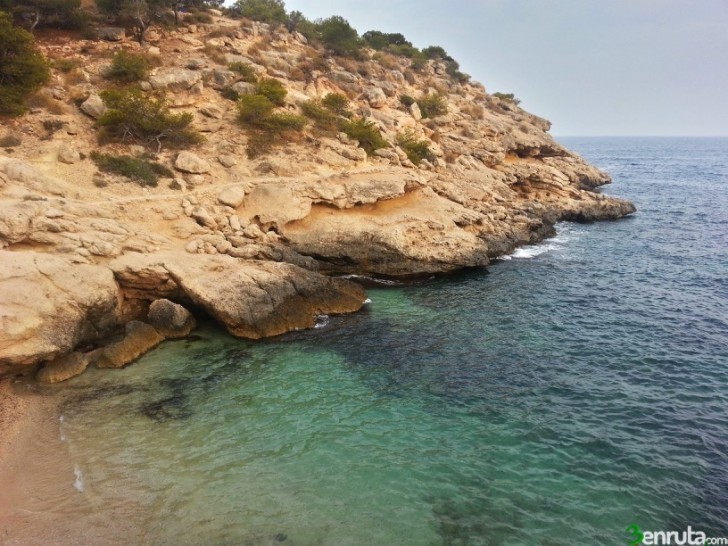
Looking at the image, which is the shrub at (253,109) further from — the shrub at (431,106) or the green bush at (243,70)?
the shrub at (431,106)

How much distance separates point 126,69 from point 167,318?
74.9ft

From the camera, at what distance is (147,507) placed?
35.7 ft

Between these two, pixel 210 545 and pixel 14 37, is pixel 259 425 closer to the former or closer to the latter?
pixel 210 545

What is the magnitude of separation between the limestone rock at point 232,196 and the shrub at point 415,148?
16361mm

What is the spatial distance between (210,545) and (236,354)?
9.23m

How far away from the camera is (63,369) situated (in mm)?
16406

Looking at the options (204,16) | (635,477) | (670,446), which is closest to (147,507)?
(635,477)

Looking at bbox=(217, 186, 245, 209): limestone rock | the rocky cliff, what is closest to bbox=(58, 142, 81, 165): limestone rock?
the rocky cliff

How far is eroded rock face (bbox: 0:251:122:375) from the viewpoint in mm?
15297

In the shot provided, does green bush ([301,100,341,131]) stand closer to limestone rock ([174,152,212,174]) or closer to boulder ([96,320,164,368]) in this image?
limestone rock ([174,152,212,174])

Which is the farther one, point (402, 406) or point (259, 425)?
point (402, 406)

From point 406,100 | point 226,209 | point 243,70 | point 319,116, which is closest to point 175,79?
point 243,70

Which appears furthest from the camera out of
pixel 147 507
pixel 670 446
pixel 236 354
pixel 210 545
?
pixel 236 354

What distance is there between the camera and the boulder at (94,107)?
28.6m
